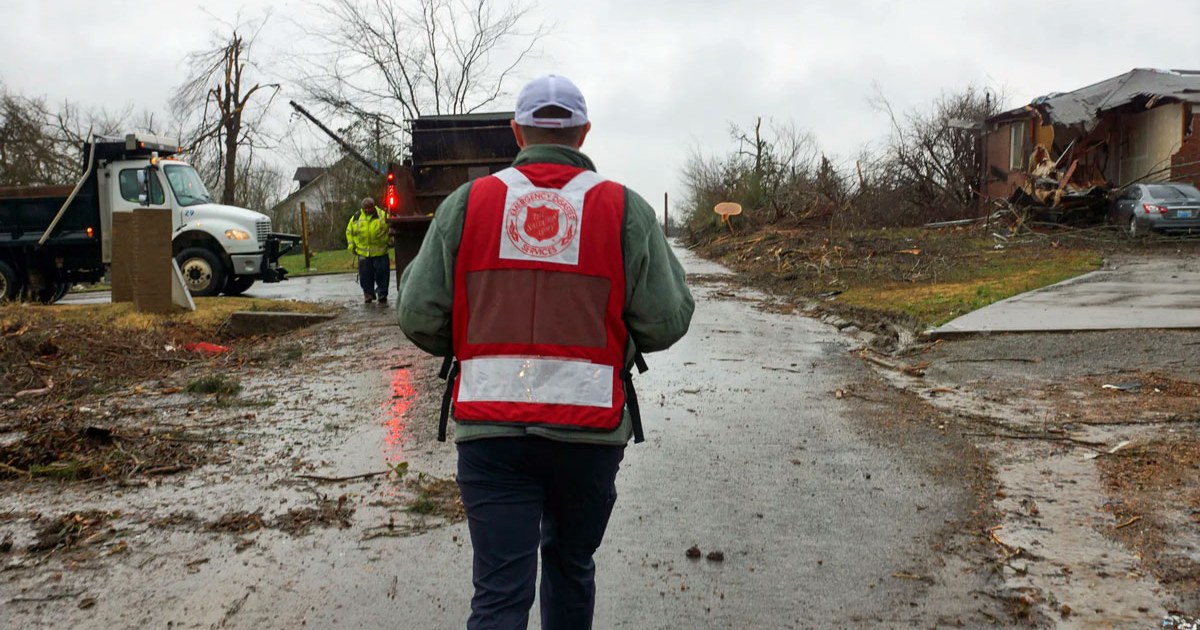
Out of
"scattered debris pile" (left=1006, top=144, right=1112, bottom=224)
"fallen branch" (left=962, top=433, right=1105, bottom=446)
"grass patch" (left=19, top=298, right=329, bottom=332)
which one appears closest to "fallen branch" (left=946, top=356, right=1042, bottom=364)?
"fallen branch" (left=962, top=433, right=1105, bottom=446)

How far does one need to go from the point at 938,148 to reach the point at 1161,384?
105 ft

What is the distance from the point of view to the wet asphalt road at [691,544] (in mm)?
3633

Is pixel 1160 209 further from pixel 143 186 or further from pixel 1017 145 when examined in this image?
pixel 143 186

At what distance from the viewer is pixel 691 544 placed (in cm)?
436

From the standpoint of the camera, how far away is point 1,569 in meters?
4.09

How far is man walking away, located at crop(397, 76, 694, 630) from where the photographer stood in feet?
8.46

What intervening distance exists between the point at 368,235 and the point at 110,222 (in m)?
5.09

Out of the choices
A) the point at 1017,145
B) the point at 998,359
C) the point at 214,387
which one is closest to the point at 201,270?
the point at 214,387

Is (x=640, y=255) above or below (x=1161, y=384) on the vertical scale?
above

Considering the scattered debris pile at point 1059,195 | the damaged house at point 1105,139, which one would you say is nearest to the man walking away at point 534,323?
the scattered debris pile at point 1059,195

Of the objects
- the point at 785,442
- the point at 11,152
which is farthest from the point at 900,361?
the point at 11,152

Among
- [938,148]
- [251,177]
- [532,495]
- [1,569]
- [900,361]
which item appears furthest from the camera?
[251,177]

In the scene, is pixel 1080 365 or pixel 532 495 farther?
pixel 1080 365

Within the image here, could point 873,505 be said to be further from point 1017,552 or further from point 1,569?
point 1,569
